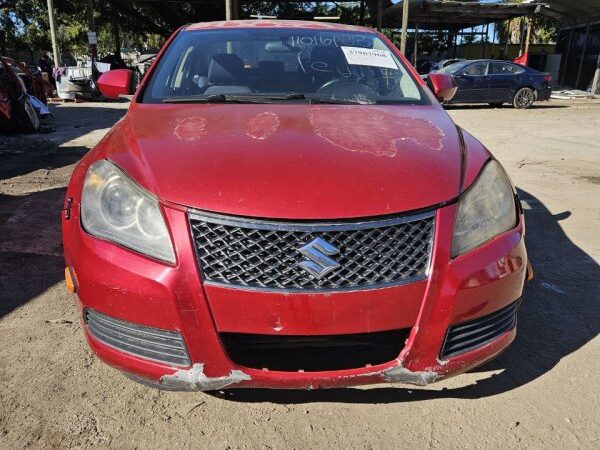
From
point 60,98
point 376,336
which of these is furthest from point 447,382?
point 60,98

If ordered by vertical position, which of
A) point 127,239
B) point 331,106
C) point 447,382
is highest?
point 331,106

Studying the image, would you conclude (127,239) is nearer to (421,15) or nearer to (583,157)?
(583,157)

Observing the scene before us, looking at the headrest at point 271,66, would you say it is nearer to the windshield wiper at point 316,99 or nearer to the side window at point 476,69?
the windshield wiper at point 316,99

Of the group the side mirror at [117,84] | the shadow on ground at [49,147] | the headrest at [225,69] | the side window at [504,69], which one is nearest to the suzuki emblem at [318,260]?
the headrest at [225,69]

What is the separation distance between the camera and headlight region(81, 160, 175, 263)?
5.34ft

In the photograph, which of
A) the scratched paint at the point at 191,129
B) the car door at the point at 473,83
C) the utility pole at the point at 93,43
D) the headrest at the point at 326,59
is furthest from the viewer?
the utility pole at the point at 93,43

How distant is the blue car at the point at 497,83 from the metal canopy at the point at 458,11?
7073 millimetres

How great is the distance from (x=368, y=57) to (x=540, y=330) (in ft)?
6.21

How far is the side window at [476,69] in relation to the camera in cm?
1449

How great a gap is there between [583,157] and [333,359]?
7127mm

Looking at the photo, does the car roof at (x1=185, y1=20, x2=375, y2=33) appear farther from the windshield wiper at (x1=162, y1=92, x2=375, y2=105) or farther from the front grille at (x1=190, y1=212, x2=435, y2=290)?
the front grille at (x1=190, y1=212, x2=435, y2=290)

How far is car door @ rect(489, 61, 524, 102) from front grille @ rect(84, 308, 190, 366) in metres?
15.2

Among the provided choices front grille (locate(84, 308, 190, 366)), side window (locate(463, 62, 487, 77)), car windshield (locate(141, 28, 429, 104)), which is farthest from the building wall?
front grille (locate(84, 308, 190, 366))

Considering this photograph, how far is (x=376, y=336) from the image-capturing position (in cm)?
168
